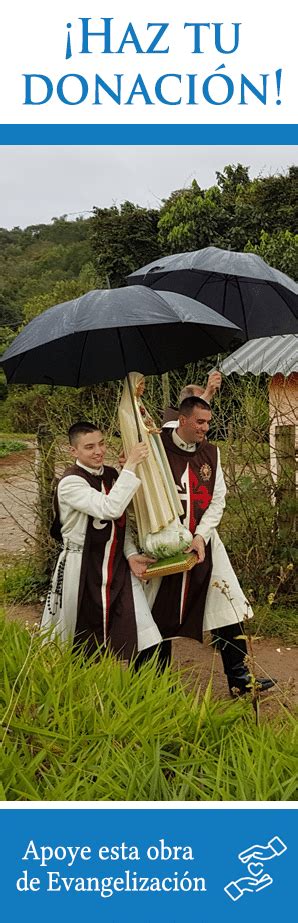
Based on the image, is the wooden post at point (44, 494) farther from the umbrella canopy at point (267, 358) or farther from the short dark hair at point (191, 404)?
the short dark hair at point (191, 404)

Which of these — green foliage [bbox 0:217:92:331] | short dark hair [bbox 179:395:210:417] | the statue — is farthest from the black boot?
green foliage [bbox 0:217:92:331]

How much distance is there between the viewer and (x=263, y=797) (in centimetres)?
208

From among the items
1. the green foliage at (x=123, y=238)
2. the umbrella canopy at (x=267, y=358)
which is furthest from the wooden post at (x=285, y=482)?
the green foliage at (x=123, y=238)

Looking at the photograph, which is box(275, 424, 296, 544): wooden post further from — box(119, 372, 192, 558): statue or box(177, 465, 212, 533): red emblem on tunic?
box(119, 372, 192, 558): statue

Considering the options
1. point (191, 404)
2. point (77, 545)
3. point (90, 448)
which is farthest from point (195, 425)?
point (77, 545)

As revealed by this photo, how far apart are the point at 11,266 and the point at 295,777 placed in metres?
39.7

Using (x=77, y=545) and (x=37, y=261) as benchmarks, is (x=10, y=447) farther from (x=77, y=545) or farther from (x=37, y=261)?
(x=37, y=261)

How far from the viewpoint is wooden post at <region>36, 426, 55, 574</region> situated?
6.04m

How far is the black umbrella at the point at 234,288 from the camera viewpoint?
13.8 feet

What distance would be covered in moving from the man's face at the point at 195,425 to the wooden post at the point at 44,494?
2.26m

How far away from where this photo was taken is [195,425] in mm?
3775

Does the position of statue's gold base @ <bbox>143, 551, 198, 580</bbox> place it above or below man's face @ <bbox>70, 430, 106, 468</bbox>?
below

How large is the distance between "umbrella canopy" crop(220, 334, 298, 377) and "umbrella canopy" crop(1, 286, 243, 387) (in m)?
1.54

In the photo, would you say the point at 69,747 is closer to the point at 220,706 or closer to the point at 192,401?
the point at 220,706
